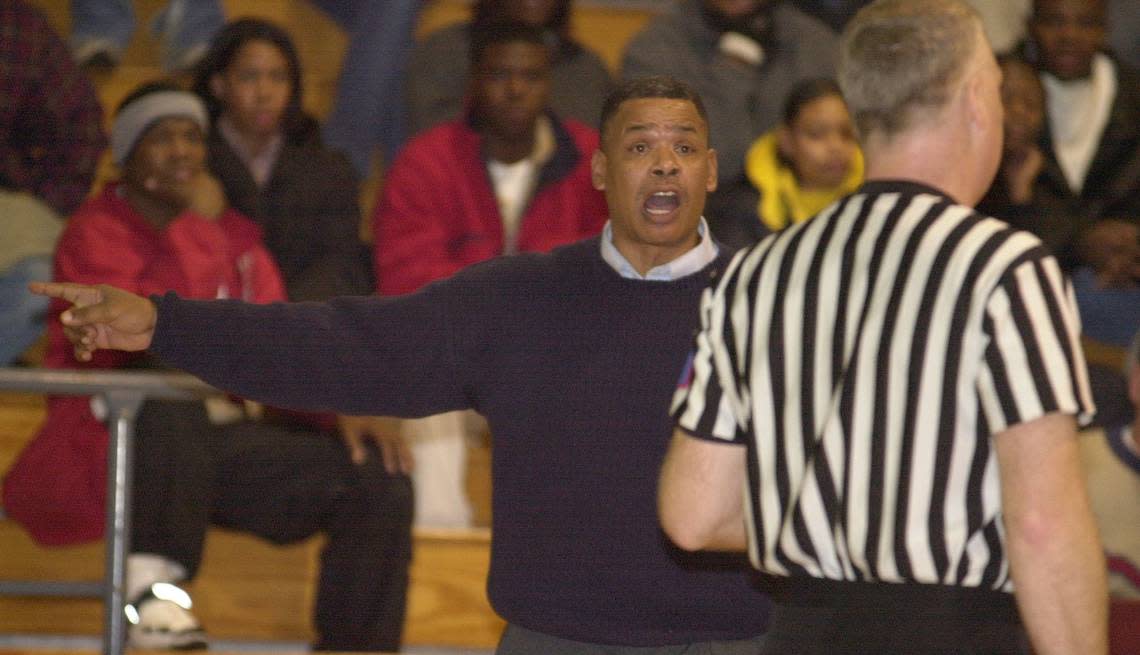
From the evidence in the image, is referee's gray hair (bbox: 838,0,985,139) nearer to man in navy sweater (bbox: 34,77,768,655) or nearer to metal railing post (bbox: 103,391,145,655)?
man in navy sweater (bbox: 34,77,768,655)

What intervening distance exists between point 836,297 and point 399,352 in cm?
103

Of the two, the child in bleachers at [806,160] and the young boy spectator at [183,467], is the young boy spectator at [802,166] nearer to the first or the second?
the child in bleachers at [806,160]

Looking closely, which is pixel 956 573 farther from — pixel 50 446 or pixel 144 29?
pixel 144 29

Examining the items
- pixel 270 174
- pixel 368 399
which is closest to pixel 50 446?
pixel 270 174

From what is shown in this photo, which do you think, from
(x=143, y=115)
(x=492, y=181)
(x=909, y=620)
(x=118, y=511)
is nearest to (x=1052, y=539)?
(x=909, y=620)

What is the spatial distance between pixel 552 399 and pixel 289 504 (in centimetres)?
169

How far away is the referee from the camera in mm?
2125

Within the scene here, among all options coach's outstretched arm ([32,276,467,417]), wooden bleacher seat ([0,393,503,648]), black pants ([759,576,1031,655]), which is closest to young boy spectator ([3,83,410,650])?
wooden bleacher seat ([0,393,503,648])

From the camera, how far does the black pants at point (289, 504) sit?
4344 millimetres

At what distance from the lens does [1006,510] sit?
2.12 m

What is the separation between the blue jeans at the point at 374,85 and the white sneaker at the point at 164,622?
2.12m

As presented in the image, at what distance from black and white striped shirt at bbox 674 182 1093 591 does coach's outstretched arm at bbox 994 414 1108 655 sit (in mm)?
39

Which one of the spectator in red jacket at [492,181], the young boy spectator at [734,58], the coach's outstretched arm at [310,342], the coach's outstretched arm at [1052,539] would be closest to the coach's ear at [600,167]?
the coach's outstretched arm at [310,342]

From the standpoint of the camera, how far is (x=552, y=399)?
3.11 metres
